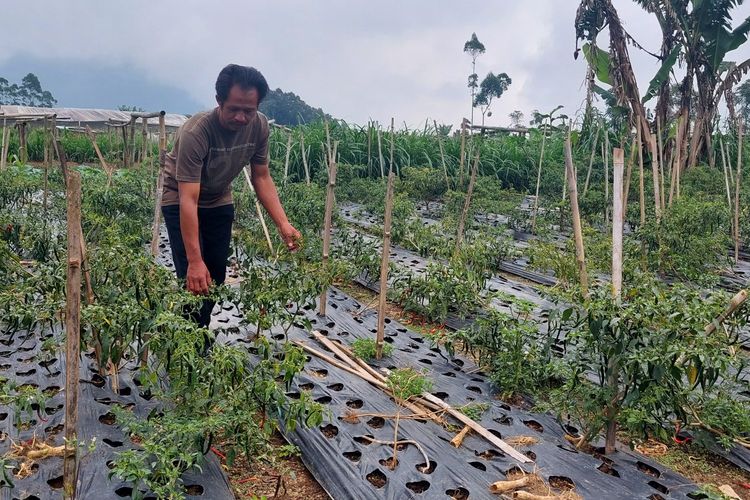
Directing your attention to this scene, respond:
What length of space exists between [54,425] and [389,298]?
2617 mm

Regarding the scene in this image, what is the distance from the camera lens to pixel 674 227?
525 cm

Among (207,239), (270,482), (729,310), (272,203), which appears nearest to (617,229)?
(729,310)

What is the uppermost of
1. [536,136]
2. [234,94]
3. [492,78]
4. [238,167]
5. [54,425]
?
[492,78]

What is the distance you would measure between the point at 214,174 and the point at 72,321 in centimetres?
125

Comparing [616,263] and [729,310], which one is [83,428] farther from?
[729,310]

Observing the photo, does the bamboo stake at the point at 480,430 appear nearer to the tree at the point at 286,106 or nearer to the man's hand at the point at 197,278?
the man's hand at the point at 197,278

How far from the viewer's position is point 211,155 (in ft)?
9.02

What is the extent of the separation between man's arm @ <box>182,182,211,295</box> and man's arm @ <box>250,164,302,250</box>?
485mm

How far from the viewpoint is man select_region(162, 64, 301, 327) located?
2.58 metres

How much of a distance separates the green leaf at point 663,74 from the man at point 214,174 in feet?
34.1

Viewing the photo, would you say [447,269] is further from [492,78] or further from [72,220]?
[492,78]

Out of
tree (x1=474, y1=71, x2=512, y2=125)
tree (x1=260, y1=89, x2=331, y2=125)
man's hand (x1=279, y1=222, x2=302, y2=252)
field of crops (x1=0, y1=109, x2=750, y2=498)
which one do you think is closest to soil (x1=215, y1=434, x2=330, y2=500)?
field of crops (x1=0, y1=109, x2=750, y2=498)

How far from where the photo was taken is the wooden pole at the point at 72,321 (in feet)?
5.40

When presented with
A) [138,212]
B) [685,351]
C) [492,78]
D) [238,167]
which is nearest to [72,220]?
[238,167]
